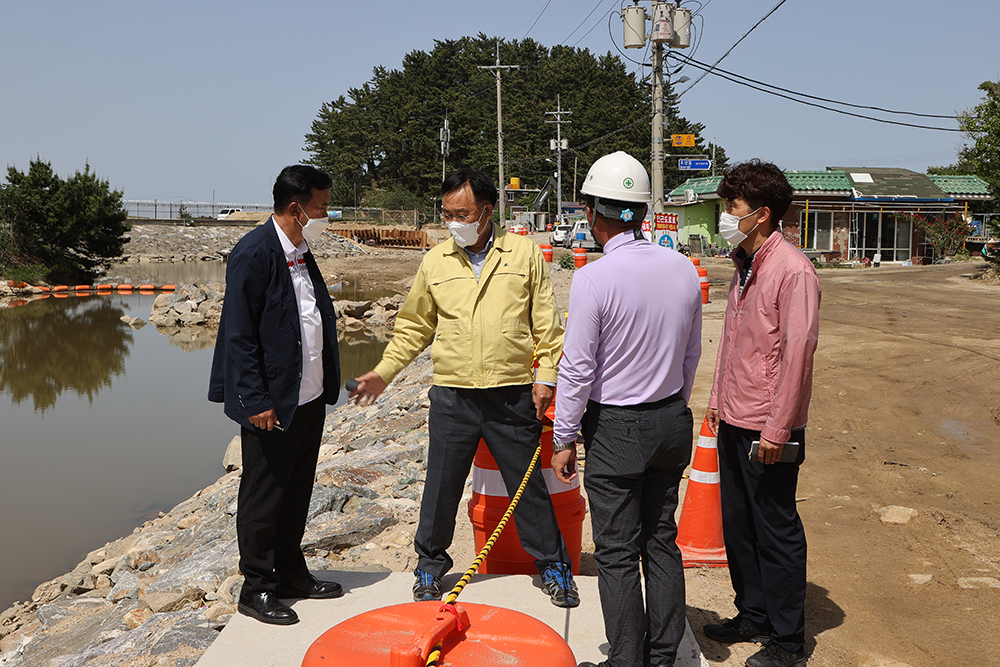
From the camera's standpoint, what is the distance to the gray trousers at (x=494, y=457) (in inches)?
148

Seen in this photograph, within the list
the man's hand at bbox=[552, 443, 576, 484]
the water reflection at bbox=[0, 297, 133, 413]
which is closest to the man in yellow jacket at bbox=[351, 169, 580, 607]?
the man's hand at bbox=[552, 443, 576, 484]

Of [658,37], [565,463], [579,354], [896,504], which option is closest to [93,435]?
[896,504]

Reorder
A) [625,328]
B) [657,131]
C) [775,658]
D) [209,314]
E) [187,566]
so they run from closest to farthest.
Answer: [625,328], [775,658], [187,566], [657,131], [209,314]

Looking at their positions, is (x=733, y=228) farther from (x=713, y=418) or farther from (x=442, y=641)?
(x=442, y=641)

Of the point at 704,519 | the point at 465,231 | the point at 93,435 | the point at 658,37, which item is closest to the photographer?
the point at 465,231

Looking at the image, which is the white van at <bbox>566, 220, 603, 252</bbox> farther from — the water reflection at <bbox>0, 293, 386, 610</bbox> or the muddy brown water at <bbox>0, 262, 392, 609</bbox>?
the muddy brown water at <bbox>0, 262, 392, 609</bbox>

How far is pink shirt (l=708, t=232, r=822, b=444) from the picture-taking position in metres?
3.32

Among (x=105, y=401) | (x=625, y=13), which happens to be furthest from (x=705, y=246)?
(x=105, y=401)

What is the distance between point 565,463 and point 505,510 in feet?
3.04

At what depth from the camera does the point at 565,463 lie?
3.18m

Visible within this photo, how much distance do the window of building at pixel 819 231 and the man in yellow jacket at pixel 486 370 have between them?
31199 mm

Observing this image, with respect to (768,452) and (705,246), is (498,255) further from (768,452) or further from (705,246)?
(705,246)

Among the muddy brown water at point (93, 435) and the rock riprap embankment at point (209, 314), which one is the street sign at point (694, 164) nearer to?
the rock riprap embankment at point (209, 314)

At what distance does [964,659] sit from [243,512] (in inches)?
130
